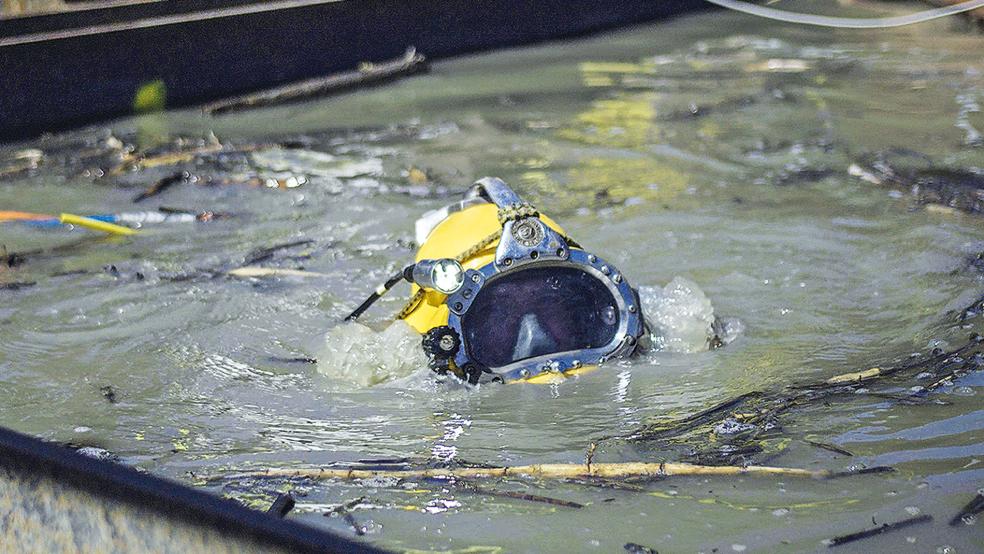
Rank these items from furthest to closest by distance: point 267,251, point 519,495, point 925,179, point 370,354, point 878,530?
point 925,179 < point 267,251 < point 370,354 < point 519,495 < point 878,530

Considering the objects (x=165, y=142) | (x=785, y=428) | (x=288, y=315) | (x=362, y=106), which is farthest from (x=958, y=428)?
(x=362, y=106)

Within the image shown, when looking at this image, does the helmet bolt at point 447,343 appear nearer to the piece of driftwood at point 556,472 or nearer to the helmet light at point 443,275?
the helmet light at point 443,275

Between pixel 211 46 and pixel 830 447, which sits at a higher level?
pixel 211 46

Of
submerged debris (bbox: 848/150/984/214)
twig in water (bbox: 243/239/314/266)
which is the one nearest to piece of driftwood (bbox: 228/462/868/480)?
twig in water (bbox: 243/239/314/266)

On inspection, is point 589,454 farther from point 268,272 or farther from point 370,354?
point 268,272

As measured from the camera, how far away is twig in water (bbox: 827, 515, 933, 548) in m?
3.29

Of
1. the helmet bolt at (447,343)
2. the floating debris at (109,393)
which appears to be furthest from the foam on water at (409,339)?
the floating debris at (109,393)

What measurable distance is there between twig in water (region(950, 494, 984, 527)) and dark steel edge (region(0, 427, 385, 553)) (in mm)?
2201

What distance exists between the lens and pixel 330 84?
1230 centimetres

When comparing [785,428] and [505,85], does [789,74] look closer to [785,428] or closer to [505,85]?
[505,85]

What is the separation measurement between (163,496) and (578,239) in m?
5.24

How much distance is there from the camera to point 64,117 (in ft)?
37.2

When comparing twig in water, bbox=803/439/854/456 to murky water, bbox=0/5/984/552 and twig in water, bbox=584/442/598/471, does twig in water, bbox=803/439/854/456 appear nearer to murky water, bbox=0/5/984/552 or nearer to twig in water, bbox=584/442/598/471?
murky water, bbox=0/5/984/552

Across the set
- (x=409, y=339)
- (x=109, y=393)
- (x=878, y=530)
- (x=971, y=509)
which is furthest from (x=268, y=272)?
(x=971, y=509)
